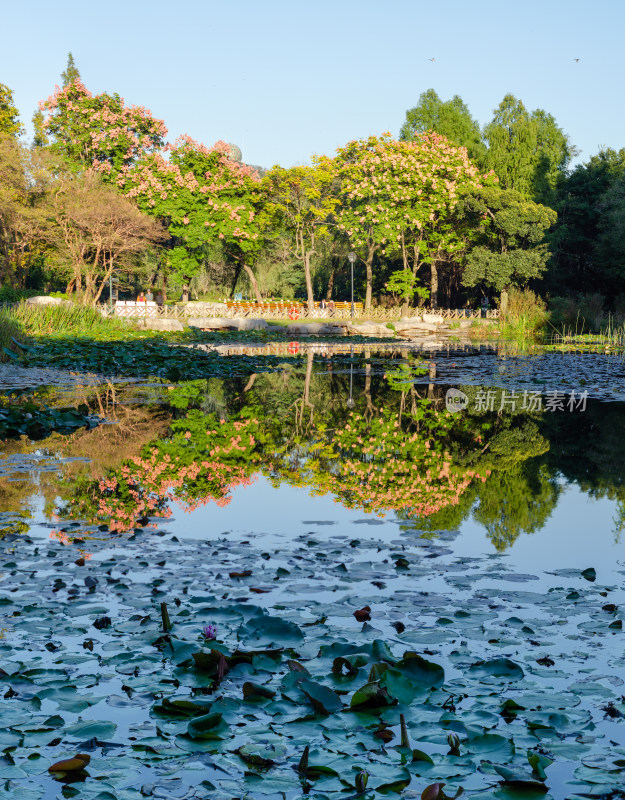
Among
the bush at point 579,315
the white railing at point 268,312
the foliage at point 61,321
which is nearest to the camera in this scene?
the foliage at point 61,321

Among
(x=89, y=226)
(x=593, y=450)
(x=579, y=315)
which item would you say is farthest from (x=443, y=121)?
(x=593, y=450)

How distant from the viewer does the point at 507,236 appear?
153 feet

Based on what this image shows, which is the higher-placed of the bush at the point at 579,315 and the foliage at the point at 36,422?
the bush at the point at 579,315

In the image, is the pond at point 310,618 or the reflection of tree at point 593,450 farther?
the reflection of tree at point 593,450

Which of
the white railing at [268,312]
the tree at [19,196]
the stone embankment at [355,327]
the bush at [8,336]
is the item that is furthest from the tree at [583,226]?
the bush at [8,336]

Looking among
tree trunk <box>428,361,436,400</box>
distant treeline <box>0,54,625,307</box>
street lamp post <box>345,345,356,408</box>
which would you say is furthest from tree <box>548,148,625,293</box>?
tree trunk <box>428,361,436,400</box>

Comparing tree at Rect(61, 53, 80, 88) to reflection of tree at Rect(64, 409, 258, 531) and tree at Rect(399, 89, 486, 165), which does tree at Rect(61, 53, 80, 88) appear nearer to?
tree at Rect(399, 89, 486, 165)

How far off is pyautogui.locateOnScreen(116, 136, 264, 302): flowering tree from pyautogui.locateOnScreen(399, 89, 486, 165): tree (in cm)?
1583

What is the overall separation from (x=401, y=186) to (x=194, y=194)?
13.0 metres

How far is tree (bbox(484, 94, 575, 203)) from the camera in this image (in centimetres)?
5022

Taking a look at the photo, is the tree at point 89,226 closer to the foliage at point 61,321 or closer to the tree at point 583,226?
the foliage at point 61,321

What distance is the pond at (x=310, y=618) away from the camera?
2656 mm

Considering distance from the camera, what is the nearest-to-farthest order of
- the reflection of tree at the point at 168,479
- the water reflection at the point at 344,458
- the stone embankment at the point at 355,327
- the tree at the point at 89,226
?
the reflection of tree at the point at 168,479, the water reflection at the point at 344,458, the tree at the point at 89,226, the stone embankment at the point at 355,327

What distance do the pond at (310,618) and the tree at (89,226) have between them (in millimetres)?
27731
